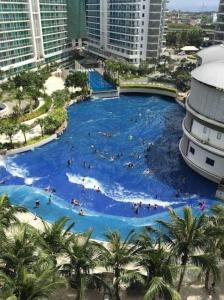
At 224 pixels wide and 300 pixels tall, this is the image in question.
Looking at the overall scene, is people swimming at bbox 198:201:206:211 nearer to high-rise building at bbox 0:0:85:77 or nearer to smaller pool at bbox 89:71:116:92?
smaller pool at bbox 89:71:116:92

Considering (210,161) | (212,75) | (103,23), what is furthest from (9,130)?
(103,23)

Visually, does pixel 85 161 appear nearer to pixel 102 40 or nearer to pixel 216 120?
pixel 216 120

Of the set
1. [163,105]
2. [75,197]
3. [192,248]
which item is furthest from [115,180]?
[163,105]

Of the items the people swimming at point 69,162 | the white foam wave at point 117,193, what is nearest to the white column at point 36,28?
the people swimming at point 69,162

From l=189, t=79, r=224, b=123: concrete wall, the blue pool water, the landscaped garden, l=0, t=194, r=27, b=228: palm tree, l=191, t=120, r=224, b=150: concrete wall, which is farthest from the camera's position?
the landscaped garden

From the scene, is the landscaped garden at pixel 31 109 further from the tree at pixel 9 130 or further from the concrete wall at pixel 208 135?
the concrete wall at pixel 208 135

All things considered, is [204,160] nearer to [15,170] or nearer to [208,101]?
[208,101]

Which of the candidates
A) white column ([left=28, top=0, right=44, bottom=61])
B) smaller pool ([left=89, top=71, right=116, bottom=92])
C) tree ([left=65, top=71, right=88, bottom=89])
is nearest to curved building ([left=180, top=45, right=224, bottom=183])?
tree ([left=65, top=71, right=88, bottom=89])
